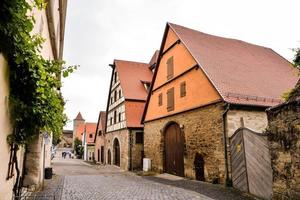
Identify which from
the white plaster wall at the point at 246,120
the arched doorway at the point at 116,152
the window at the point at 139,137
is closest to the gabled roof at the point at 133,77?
the window at the point at 139,137

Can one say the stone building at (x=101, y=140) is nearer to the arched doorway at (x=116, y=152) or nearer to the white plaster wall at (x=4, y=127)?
the arched doorway at (x=116, y=152)

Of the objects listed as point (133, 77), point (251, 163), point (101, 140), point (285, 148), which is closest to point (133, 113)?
point (133, 77)

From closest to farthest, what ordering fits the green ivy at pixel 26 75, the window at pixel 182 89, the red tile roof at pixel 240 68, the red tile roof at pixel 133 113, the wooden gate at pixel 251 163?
1. the green ivy at pixel 26 75
2. the wooden gate at pixel 251 163
3. the red tile roof at pixel 240 68
4. the window at pixel 182 89
5. the red tile roof at pixel 133 113

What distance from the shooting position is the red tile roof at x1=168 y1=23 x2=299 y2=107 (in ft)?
36.4

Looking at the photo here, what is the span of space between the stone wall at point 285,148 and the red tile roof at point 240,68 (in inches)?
144

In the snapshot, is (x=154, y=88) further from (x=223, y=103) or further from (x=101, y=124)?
(x=101, y=124)

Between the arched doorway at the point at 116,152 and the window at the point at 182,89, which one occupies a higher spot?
the window at the point at 182,89

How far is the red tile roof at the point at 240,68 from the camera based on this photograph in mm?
11102

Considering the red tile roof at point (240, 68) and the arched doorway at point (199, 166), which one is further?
the arched doorway at point (199, 166)

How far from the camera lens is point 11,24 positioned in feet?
9.22

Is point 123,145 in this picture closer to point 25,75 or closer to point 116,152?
point 116,152

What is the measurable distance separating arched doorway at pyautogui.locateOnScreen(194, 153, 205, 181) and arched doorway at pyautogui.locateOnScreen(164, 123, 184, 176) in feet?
5.09

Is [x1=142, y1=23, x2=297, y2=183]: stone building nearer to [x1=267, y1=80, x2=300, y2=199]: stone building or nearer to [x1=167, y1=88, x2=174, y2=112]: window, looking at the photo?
[x1=167, y1=88, x2=174, y2=112]: window

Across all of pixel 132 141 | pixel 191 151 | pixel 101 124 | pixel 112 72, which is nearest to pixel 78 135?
pixel 101 124
